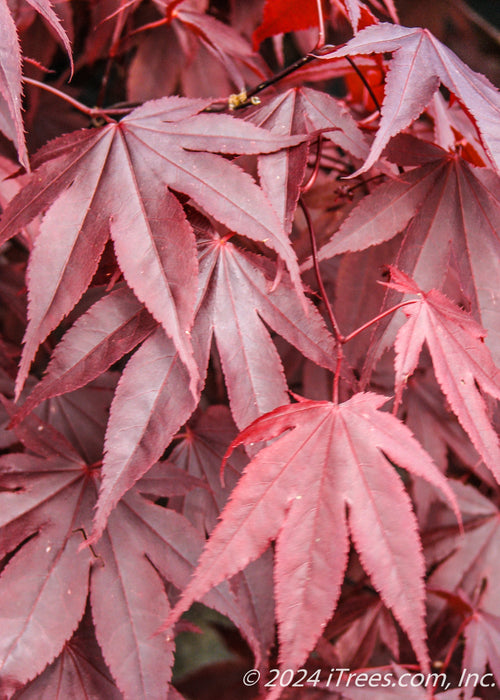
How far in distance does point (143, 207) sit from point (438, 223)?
1.04 ft

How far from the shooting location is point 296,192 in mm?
496

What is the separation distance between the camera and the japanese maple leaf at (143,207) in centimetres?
47

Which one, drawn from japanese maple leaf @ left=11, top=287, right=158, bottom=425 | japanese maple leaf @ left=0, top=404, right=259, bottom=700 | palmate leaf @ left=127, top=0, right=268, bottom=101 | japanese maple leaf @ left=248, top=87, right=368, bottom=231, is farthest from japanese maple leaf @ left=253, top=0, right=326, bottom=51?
japanese maple leaf @ left=0, top=404, right=259, bottom=700

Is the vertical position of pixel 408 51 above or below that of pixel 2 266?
above

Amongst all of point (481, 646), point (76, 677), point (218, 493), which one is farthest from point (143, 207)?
point (481, 646)

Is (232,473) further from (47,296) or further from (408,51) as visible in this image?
(408,51)

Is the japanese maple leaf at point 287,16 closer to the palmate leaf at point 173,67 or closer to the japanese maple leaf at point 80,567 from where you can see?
the palmate leaf at point 173,67

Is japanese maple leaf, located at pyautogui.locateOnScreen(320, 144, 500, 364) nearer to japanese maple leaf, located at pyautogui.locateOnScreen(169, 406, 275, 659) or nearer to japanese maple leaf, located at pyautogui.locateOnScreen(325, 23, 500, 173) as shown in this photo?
japanese maple leaf, located at pyautogui.locateOnScreen(325, 23, 500, 173)

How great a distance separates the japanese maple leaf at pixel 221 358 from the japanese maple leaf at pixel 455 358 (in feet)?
0.27

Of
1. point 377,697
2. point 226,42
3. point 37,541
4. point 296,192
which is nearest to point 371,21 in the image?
point 296,192

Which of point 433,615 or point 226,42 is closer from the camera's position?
point 226,42

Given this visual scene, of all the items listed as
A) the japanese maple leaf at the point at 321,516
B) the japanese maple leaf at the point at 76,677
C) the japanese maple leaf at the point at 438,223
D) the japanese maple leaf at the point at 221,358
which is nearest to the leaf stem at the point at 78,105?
the japanese maple leaf at the point at 221,358

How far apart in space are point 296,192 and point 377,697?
637 millimetres

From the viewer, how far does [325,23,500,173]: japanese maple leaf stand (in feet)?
1.51
